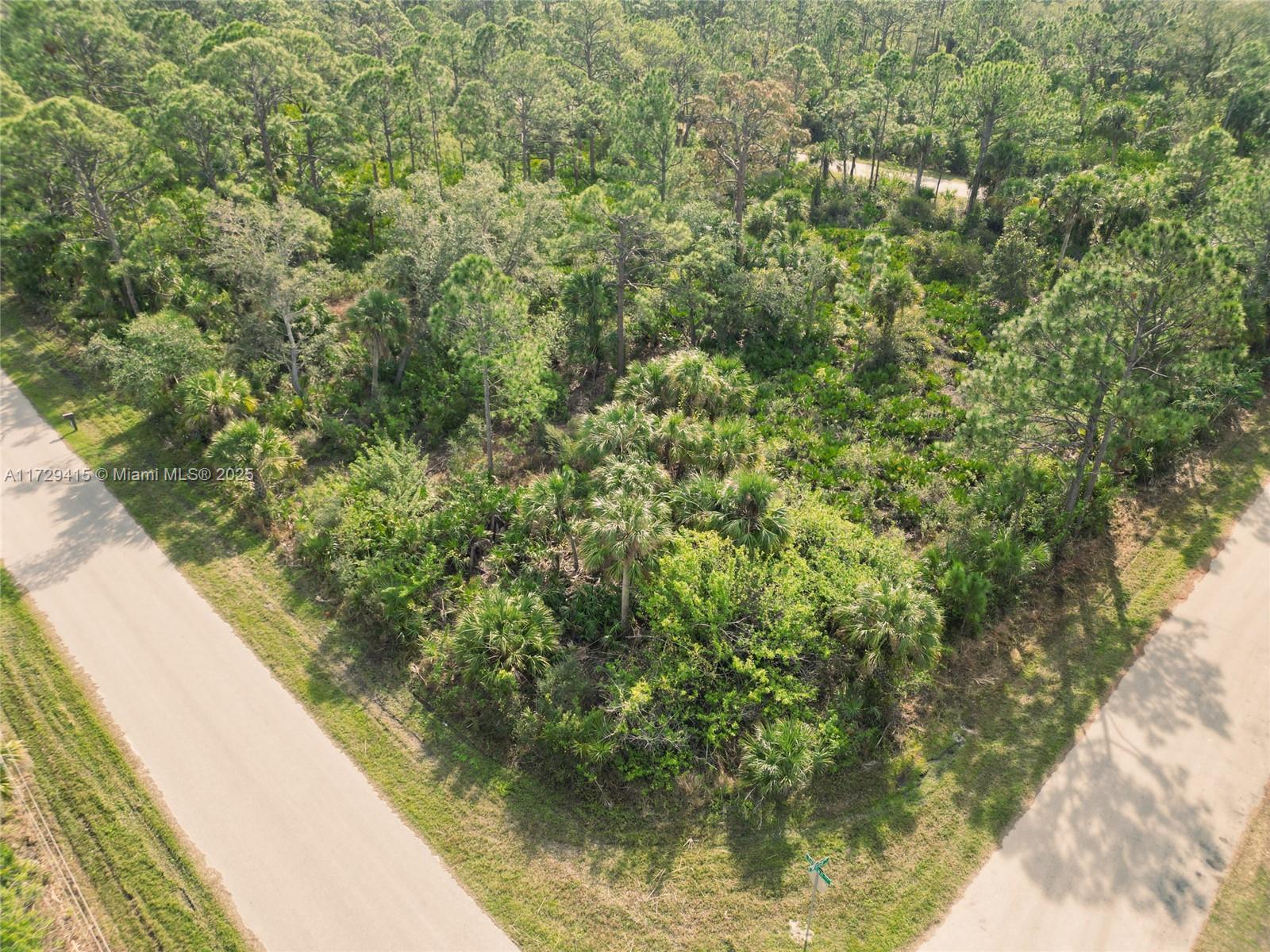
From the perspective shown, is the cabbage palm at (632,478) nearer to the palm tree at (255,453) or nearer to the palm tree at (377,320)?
the palm tree at (255,453)

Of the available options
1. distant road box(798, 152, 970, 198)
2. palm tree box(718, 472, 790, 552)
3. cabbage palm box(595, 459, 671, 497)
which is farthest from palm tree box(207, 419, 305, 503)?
distant road box(798, 152, 970, 198)

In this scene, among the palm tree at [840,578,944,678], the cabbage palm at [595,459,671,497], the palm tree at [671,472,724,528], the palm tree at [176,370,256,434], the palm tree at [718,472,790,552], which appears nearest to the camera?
the palm tree at [840,578,944,678]

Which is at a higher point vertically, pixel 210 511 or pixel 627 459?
pixel 627 459

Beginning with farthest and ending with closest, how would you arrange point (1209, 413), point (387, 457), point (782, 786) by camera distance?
point (1209, 413) < point (387, 457) < point (782, 786)

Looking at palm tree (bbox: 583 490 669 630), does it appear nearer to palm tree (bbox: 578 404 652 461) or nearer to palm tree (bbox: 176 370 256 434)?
palm tree (bbox: 578 404 652 461)

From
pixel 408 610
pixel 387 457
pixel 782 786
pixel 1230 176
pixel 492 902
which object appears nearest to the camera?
pixel 492 902

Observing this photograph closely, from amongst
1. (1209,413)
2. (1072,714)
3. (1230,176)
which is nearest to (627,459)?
(1072,714)

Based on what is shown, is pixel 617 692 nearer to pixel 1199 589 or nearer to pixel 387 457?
pixel 387 457
